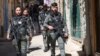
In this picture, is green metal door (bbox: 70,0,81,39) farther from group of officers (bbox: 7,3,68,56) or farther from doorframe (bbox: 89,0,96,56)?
group of officers (bbox: 7,3,68,56)

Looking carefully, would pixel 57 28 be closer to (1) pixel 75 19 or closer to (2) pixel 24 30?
(2) pixel 24 30

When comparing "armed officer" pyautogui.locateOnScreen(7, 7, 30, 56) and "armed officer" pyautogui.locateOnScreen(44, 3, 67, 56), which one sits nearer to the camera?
"armed officer" pyautogui.locateOnScreen(7, 7, 30, 56)

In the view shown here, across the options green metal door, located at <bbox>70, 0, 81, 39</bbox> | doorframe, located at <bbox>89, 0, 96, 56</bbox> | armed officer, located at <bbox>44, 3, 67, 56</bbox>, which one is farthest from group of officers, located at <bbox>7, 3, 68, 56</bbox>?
green metal door, located at <bbox>70, 0, 81, 39</bbox>

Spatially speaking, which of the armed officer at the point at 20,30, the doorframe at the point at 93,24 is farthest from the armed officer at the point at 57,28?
A: the doorframe at the point at 93,24

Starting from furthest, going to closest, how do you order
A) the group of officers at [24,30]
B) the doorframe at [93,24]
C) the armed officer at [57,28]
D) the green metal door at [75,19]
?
the green metal door at [75,19] < the doorframe at [93,24] < the armed officer at [57,28] < the group of officers at [24,30]

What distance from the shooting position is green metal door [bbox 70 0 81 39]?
12.5 metres

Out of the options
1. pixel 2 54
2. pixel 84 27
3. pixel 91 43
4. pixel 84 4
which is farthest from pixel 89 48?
pixel 2 54

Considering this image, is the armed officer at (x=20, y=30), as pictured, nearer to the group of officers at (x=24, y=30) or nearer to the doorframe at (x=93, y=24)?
the group of officers at (x=24, y=30)

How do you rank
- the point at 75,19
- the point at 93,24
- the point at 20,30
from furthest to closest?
the point at 75,19 < the point at 93,24 < the point at 20,30

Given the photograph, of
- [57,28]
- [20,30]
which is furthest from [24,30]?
[57,28]

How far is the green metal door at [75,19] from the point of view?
1255cm

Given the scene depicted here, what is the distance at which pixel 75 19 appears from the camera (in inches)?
518

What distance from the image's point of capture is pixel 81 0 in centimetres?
1179

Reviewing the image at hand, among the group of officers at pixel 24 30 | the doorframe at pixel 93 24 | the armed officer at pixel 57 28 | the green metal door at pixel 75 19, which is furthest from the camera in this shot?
the green metal door at pixel 75 19
